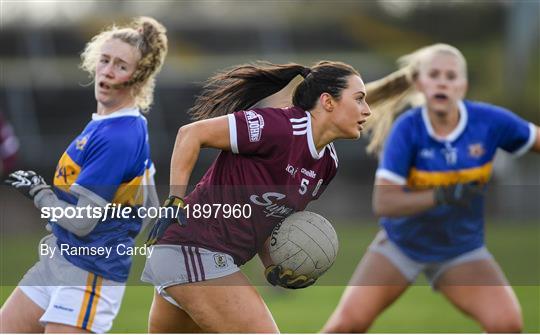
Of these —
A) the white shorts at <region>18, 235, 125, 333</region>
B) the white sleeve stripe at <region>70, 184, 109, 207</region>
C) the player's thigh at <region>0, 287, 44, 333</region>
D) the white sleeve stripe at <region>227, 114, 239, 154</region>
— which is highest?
the white sleeve stripe at <region>227, 114, 239, 154</region>

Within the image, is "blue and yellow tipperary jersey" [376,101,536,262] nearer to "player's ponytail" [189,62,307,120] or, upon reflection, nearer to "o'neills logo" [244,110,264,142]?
"player's ponytail" [189,62,307,120]

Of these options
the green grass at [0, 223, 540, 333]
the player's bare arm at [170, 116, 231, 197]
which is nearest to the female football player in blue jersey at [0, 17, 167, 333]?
the player's bare arm at [170, 116, 231, 197]

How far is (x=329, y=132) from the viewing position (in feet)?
14.6

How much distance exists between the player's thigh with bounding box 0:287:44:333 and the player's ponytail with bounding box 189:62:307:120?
122cm

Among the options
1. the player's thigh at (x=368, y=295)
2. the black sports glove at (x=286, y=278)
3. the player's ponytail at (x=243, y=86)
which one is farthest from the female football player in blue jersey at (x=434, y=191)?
the player's ponytail at (x=243, y=86)

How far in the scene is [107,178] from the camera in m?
4.56

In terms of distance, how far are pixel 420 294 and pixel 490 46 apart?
19.0m

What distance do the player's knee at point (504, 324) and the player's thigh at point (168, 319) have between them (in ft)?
6.09

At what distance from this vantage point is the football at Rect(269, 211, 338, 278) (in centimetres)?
444

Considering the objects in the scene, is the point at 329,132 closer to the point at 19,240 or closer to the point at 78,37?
the point at 19,240

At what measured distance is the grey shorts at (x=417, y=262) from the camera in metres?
6.00

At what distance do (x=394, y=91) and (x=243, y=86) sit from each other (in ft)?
6.37

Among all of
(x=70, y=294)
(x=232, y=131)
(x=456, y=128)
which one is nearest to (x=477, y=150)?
(x=456, y=128)

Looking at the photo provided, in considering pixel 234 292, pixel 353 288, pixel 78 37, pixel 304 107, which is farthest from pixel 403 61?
pixel 78 37
